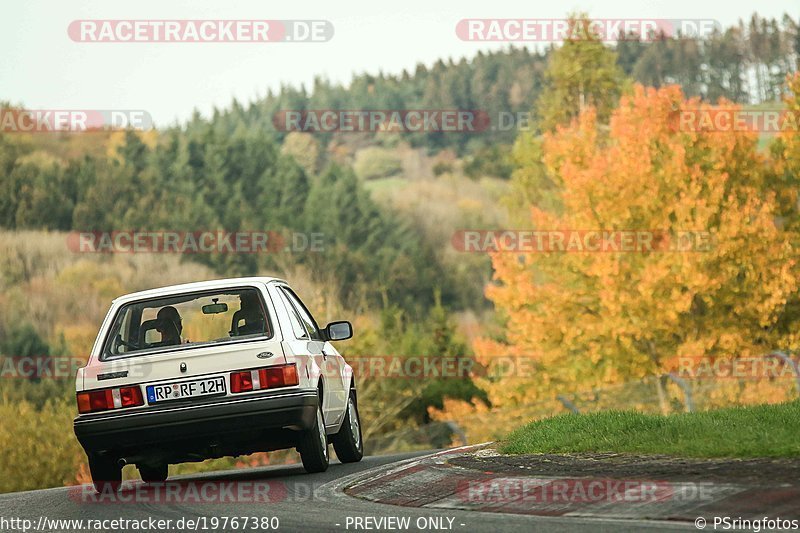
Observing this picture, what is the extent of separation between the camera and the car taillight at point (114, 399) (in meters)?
10.9

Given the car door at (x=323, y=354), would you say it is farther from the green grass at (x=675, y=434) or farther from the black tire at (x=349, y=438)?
the green grass at (x=675, y=434)

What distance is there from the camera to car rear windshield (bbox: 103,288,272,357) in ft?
37.0

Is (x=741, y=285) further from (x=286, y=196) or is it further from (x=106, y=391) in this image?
(x=286, y=196)

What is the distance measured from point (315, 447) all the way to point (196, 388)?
135 centimetres

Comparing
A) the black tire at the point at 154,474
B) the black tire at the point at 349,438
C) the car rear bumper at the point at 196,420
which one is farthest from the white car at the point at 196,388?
the black tire at the point at 349,438

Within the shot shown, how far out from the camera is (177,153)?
10106 cm

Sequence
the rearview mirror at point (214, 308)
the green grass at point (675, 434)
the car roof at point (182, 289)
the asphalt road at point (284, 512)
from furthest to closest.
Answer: the rearview mirror at point (214, 308)
the car roof at point (182, 289)
the green grass at point (675, 434)
the asphalt road at point (284, 512)

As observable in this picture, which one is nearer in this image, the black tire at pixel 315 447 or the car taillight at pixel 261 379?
the car taillight at pixel 261 379

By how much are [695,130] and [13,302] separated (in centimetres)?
5349

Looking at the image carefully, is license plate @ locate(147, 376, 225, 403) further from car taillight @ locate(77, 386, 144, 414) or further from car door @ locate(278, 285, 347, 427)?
car door @ locate(278, 285, 347, 427)

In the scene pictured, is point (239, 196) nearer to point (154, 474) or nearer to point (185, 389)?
point (154, 474)

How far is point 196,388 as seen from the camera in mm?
10844

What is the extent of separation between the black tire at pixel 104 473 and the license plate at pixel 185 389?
102 centimetres

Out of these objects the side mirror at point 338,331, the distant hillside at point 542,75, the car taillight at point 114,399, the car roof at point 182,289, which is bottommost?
the car taillight at point 114,399
